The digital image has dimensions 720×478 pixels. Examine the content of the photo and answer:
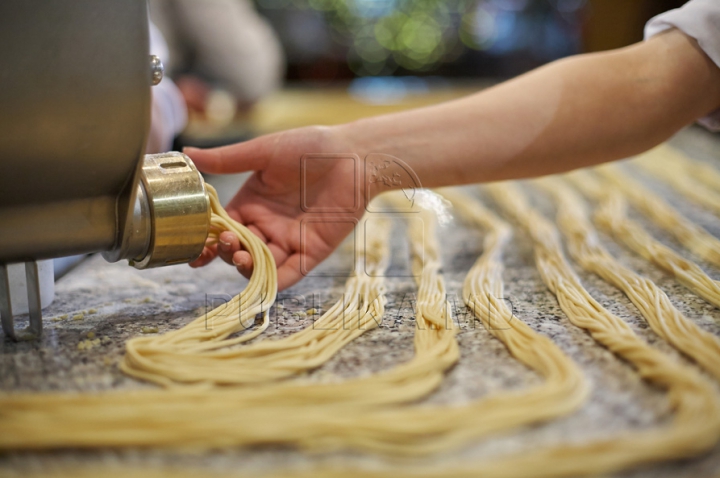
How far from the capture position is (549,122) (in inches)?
31.0

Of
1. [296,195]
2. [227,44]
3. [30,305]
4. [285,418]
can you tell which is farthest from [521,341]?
[227,44]

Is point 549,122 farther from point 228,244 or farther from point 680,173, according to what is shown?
point 680,173

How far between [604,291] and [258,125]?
64.1 inches

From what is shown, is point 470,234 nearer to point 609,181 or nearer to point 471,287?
point 471,287

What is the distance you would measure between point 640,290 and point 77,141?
0.58 m

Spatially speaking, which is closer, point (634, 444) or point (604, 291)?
point (634, 444)

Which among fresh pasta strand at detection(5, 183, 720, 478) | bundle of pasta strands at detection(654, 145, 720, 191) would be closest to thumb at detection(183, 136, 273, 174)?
fresh pasta strand at detection(5, 183, 720, 478)

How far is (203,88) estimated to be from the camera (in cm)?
218

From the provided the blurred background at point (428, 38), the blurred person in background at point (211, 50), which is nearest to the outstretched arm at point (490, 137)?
the blurred person in background at point (211, 50)

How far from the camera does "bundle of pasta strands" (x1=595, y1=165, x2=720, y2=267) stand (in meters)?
0.85

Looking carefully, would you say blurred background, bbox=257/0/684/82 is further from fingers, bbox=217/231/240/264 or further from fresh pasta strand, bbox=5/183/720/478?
fresh pasta strand, bbox=5/183/720/478

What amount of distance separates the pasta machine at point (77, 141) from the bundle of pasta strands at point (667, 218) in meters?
0.66

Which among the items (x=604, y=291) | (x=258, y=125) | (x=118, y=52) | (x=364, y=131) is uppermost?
(x=118, y=52)

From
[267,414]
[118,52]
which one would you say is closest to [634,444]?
[267,414]
